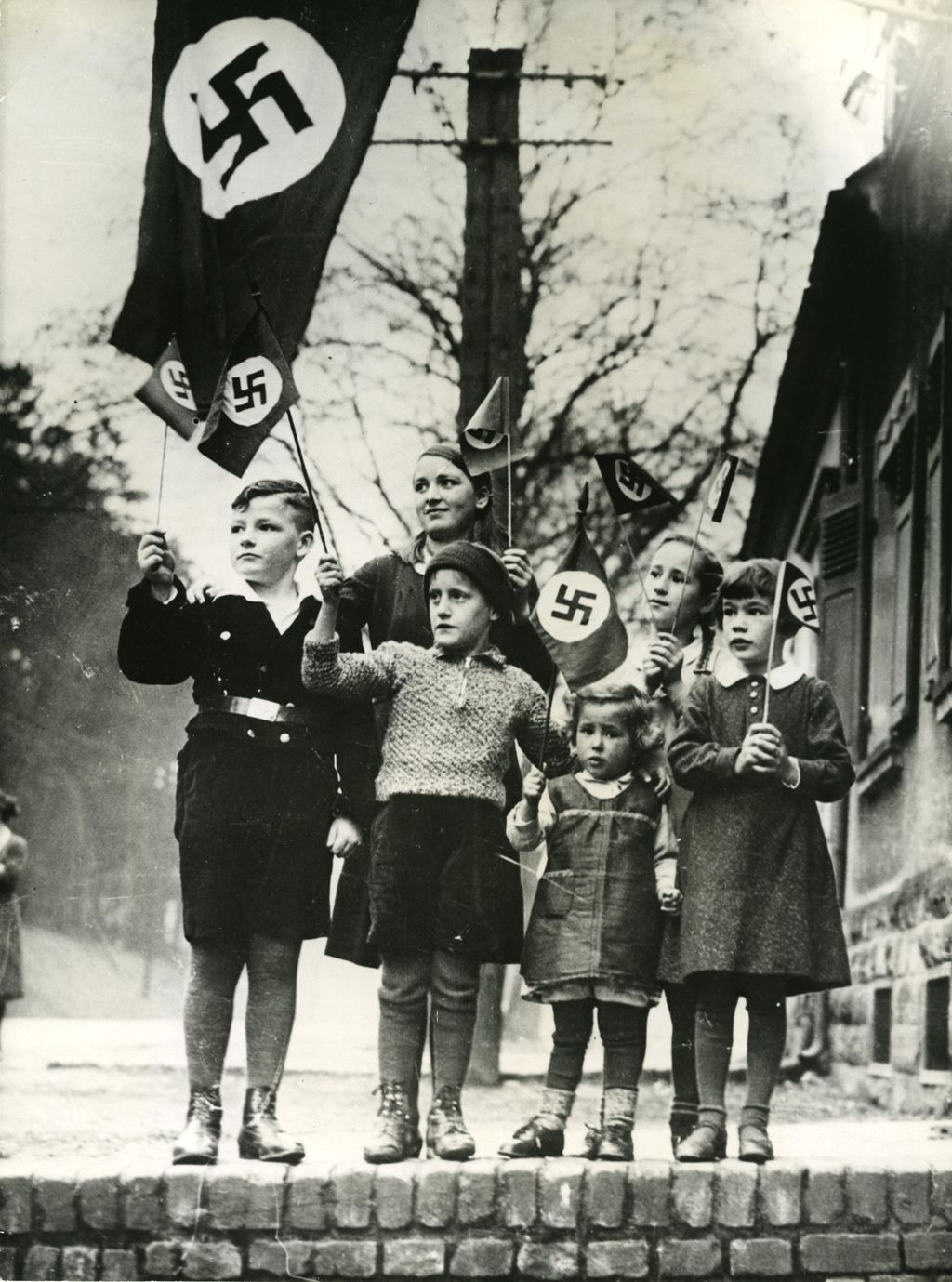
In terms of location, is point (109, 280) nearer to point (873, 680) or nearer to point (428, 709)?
point (428, 709)

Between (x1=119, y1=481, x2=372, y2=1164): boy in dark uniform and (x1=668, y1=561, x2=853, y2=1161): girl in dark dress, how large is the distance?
103 cm

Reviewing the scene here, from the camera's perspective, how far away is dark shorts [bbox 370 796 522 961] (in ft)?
15.3

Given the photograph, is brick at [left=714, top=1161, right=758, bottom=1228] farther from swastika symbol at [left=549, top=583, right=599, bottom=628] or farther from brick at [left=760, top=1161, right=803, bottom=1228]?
swastika symbol at [left=549, top=583, right=599, bottom=628]

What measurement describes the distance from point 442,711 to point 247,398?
122 cm


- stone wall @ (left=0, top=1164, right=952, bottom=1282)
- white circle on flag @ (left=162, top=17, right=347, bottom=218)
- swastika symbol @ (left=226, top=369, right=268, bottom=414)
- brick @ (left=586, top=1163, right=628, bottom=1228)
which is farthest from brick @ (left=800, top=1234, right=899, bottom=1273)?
white circle on flag @ (left=162, top=17, right=347, bottom=218)

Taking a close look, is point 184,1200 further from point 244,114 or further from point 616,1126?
point 244,114

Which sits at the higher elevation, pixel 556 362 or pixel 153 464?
pixel 556 362

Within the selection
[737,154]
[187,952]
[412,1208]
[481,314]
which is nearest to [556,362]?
[481,314]

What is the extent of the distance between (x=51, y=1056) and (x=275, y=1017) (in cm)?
76

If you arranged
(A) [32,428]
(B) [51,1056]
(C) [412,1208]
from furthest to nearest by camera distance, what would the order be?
(A) [32,428]
(B) [51,1056]
(C) [412,1208]

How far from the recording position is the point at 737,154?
17.1 ft

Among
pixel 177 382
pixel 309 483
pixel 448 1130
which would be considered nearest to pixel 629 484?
pixel 309 483

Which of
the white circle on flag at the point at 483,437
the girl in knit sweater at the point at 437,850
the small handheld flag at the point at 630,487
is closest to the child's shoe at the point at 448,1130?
the girl in knit sweater at the point at 437,850

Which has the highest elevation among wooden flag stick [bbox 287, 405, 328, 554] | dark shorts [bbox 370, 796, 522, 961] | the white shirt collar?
wooden flag stick [bbox 287, 405, 328, 554]
